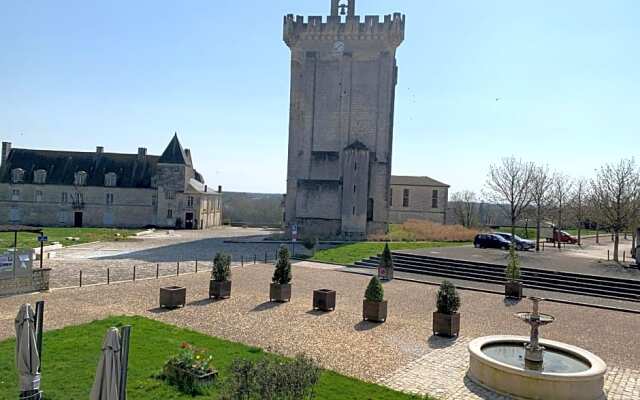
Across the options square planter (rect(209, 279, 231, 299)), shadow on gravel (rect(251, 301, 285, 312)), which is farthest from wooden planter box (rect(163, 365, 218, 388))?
square planter (rect(209, 279, 231, 299))

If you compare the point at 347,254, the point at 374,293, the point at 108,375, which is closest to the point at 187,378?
the point at 108,375

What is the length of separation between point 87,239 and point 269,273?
22.4 meters

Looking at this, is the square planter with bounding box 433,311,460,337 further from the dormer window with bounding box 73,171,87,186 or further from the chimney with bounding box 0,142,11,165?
the chimney with bounding box 0,142,11,165

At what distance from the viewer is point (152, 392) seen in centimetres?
768

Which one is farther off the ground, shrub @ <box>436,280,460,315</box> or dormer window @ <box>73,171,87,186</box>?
dormer window @ <box>73,171,87,186</box>

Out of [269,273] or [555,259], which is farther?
[555,259]

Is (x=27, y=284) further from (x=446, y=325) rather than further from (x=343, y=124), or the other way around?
(x=343, y=124)

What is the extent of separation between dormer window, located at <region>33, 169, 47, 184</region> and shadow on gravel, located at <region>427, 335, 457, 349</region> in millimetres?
57871

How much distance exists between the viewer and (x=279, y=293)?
1555 centimetres

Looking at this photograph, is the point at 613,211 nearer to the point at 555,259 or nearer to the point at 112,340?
the point at 555,259

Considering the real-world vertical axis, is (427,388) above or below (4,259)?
below

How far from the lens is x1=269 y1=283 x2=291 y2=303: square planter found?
1555 cm

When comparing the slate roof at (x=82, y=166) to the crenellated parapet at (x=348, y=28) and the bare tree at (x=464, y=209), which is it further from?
the bare tree at (x=464, y=209)

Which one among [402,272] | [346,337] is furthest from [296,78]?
[346,337]
